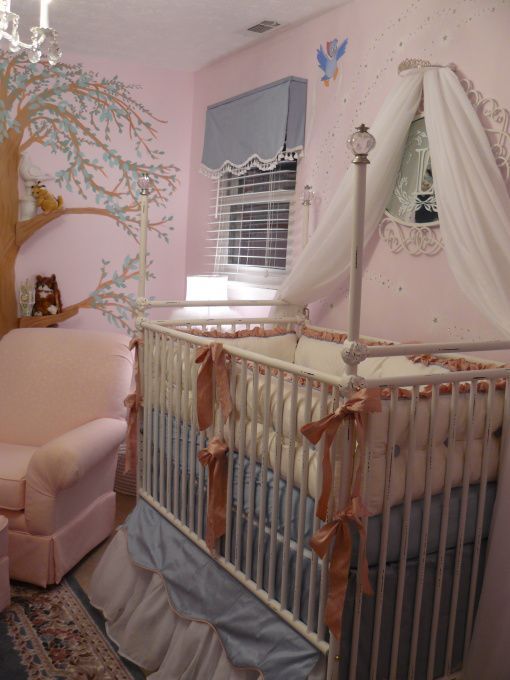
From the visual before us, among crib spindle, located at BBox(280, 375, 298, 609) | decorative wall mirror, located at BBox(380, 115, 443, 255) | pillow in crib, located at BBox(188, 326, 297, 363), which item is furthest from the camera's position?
pillow in crib, located at BBox(188, 326, 297, 363)

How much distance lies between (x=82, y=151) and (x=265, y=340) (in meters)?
1.81

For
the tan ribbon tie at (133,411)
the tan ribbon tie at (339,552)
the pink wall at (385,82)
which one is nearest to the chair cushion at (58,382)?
the tan ribbon tie at (133,411)

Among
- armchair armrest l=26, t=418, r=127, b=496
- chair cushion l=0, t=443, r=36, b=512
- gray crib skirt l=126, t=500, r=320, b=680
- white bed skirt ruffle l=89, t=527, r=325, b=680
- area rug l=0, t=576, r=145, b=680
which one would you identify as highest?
armchair armrest l=26, t=418, r=127, b=496

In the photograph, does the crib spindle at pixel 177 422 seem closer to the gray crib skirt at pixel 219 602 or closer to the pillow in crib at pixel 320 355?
the gray crib skirt at pixel 219 602

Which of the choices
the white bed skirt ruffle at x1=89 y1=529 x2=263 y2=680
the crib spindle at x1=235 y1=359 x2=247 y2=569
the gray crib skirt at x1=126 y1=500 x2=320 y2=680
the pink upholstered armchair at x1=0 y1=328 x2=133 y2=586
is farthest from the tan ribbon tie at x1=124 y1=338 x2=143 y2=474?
the crib spindle at x1=235 y1=359 x2=247 y2=569

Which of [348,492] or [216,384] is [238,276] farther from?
[348,492]

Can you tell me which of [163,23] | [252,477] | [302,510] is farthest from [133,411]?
[163,23]

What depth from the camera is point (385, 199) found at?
2.56 metres

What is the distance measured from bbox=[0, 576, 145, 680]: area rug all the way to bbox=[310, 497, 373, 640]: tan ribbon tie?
0.92 metres

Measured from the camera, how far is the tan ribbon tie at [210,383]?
6.74ft

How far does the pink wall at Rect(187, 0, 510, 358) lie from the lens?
91.5 inches

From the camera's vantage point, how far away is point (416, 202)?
2559mm

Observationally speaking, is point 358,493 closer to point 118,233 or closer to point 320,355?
point 320,355

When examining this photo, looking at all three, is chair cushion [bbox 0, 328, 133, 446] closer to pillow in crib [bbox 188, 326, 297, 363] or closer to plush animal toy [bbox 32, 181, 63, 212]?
pillow in crib [bbox 188, 326, 297, 363]
